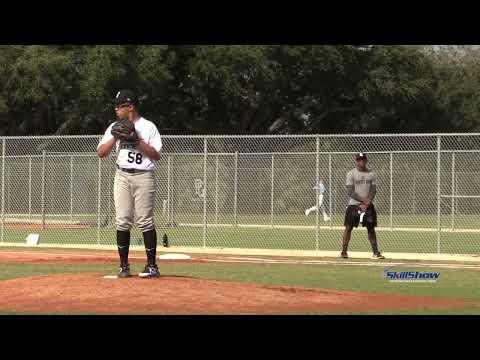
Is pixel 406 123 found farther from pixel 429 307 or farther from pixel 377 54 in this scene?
pixel 429 307

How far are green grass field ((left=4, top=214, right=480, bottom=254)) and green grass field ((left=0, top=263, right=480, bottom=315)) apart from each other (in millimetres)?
4691

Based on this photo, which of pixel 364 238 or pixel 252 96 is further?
pixel 252 96

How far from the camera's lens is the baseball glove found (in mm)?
12781

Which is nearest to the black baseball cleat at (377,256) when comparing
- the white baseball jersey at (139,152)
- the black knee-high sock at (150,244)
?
the black knee-high sock at (150,244)

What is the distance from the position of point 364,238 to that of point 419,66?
2882 centimetres

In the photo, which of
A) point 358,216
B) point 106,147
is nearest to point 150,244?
point 106,147

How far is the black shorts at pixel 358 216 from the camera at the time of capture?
20.1 metres

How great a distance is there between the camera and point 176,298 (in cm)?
1161

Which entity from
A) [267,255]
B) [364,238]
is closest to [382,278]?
[267,255]

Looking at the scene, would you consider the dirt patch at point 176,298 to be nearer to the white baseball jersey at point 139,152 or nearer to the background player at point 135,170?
the background player at point 135,170

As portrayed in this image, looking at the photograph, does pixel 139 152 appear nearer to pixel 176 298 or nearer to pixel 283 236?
pixel 176 298

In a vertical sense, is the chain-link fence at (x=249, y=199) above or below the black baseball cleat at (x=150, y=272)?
above

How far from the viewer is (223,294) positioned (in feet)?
39.4

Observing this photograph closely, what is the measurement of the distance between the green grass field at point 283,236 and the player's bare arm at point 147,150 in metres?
10.4
